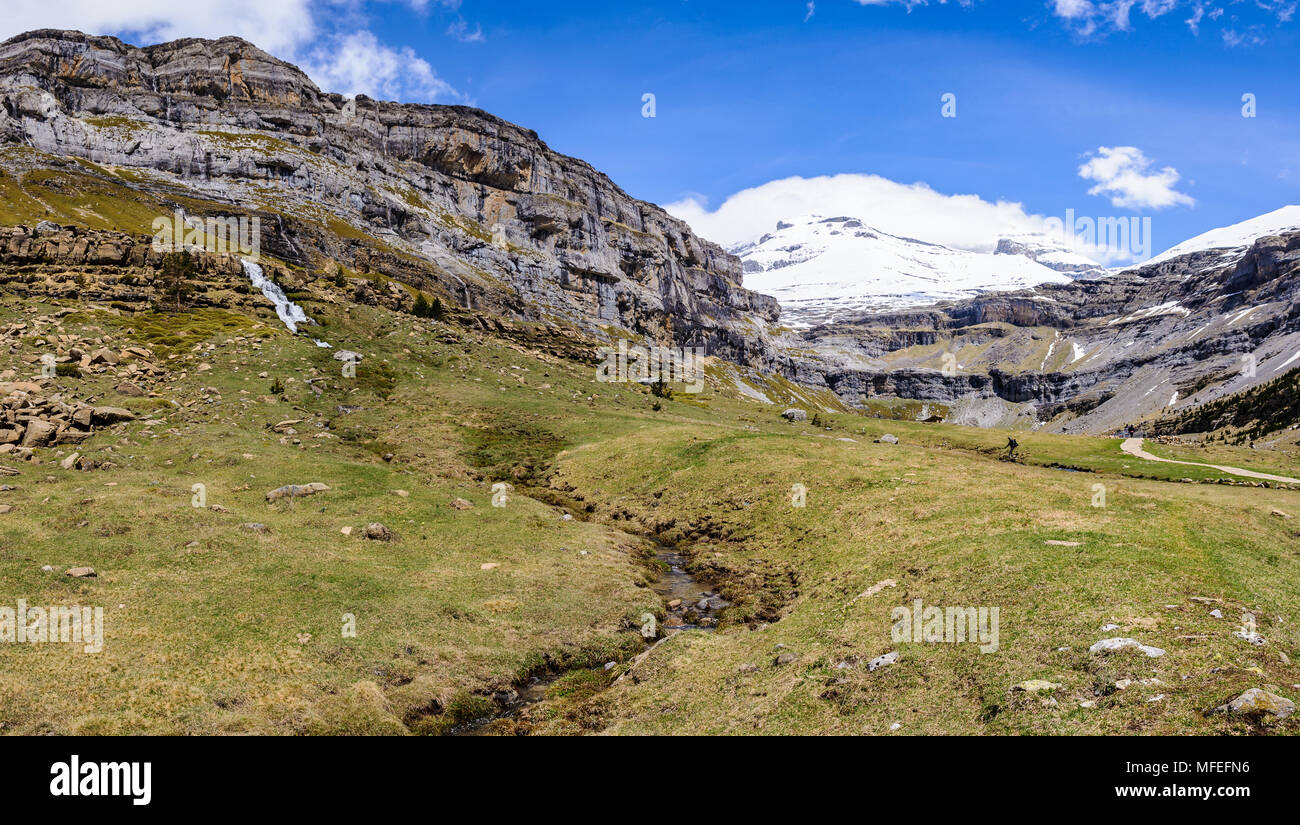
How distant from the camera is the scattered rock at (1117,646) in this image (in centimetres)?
1630

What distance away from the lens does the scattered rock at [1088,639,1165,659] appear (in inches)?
642

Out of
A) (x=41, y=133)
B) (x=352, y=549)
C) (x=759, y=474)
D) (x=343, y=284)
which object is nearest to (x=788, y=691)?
(x=352, y=549)

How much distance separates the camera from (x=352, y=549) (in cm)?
3197

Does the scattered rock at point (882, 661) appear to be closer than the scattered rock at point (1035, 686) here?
No

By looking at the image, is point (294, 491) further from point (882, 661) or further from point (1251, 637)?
point (1251, 637)

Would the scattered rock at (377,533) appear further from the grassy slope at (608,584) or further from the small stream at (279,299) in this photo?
the small stream at (279,299)

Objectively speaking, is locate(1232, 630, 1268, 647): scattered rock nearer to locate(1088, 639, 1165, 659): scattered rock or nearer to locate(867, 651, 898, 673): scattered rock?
locate(1088, 639, 1165, 659): scattered rock

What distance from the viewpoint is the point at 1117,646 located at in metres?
16.7

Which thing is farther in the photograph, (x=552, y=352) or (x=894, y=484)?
(x=552, y=352)

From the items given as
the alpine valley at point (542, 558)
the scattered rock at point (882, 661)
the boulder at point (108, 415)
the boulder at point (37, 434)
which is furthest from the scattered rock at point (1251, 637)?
the boulder at point (108, 415)

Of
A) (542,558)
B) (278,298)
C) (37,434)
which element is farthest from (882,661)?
(278,298)
